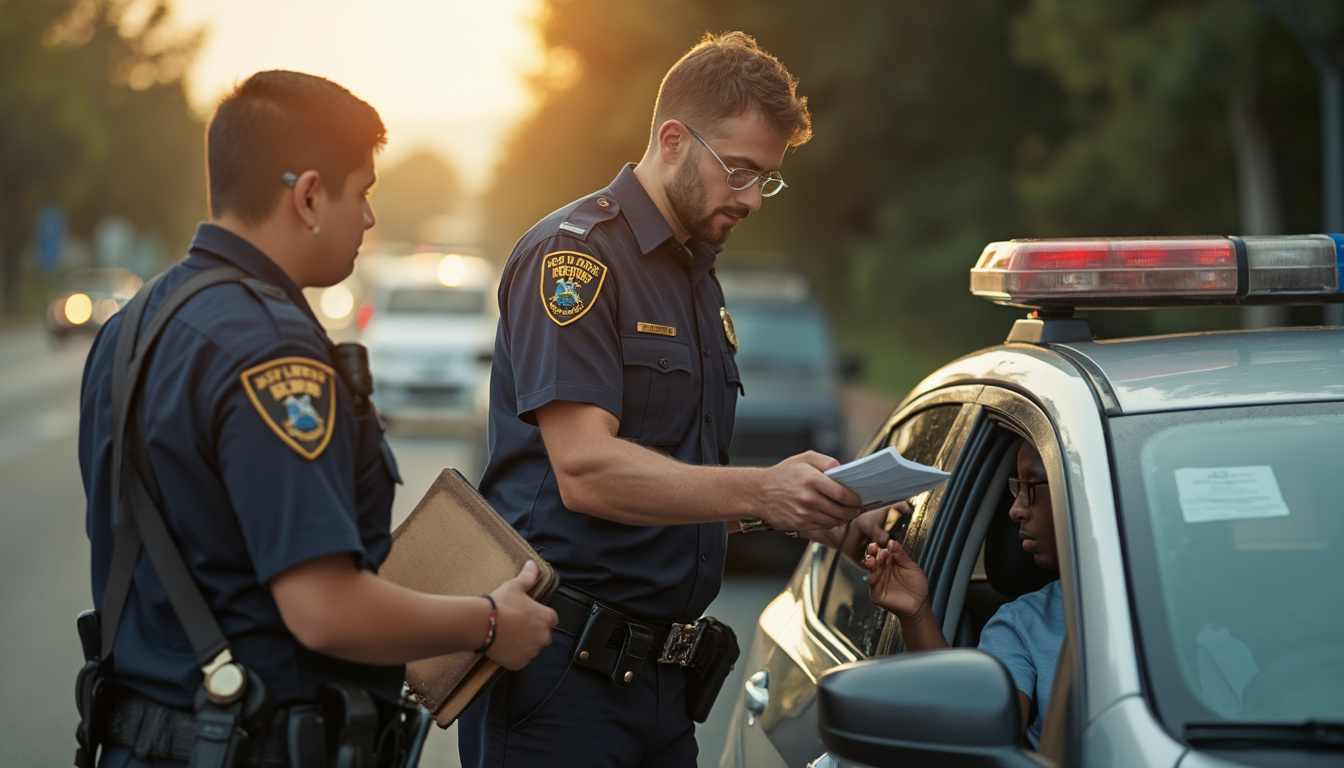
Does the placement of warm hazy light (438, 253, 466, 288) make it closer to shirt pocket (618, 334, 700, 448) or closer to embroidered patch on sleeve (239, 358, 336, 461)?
shirt pocket (618, 334, 700, 448)

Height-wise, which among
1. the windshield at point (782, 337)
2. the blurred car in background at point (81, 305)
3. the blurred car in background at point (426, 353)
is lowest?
the blurred car in background at point (81, 305)

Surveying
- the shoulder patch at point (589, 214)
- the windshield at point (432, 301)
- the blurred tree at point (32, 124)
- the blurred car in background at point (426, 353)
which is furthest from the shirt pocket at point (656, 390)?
the blurred tree at point (32, 124)

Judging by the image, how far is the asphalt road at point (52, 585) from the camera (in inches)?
229

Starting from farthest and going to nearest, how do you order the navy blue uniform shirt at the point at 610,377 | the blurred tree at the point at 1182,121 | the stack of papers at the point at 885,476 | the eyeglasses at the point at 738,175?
1. the blurred tree at the point at 1182,121
2. the eyeglasses at the point at 738,175
3. the navy blue uniform shirt at the point at 610,377
4. the stack of papers at the point at 885,476

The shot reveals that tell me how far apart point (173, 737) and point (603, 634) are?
0.91 meters

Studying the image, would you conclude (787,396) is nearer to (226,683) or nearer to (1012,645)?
(1012,645)

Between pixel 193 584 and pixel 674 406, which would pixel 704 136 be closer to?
pixel 674 406

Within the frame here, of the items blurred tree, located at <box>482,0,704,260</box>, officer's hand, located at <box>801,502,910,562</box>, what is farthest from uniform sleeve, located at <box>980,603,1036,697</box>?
blurred tree, located at <box>482,0,704,260</box>

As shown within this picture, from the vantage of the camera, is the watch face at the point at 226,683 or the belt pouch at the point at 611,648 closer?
the watch face at the point at 226,683

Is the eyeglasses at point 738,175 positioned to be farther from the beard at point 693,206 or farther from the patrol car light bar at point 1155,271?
the patrol car light bar at point 1155,271

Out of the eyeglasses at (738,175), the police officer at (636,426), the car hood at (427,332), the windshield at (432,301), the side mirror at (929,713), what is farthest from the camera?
the windshield at (432,301)

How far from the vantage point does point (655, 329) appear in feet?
9.48

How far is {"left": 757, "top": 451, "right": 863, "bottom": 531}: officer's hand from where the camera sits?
252 cm

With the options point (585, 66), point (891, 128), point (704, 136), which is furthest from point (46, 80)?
point (704, 136)
